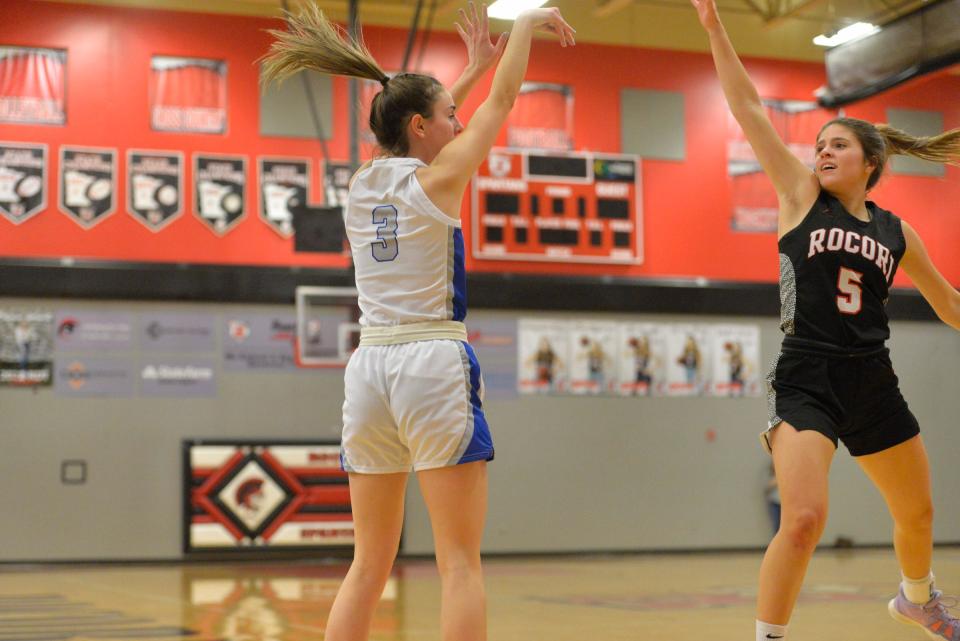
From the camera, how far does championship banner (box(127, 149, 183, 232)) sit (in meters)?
12.3

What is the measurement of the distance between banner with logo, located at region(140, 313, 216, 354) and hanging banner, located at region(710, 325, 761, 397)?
5.85 metres

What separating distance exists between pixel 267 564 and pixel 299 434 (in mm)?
1437

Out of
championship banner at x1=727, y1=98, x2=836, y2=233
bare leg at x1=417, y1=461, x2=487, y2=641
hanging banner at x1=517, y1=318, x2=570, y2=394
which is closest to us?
bare leg at x1=417, y1=461, x2=487, y2=641

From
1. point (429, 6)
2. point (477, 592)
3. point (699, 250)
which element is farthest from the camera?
point (699, 250)

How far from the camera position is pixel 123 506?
39.1ft

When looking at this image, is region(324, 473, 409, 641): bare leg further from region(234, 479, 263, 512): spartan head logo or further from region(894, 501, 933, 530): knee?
region(234, 479, 263, 512): spartan head logo

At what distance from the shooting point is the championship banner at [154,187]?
12.3 metres

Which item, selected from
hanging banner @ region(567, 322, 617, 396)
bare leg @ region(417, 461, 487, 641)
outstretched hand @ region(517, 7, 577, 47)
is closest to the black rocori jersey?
outstretched hand @ region(517, 7, 577, 47)

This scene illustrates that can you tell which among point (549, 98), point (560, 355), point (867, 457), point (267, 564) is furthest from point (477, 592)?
point (549, 98)

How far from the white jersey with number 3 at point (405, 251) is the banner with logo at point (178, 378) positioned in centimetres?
912

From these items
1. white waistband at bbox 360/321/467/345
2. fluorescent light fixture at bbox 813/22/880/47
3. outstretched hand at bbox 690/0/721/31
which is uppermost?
fluorescent light fixture at bbox 813/22/880/47

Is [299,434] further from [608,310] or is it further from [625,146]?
[625,146]

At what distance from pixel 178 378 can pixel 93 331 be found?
3.27 feet

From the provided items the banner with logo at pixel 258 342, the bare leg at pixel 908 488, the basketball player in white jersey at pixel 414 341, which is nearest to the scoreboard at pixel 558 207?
the banner with logo at pixel 258 342
